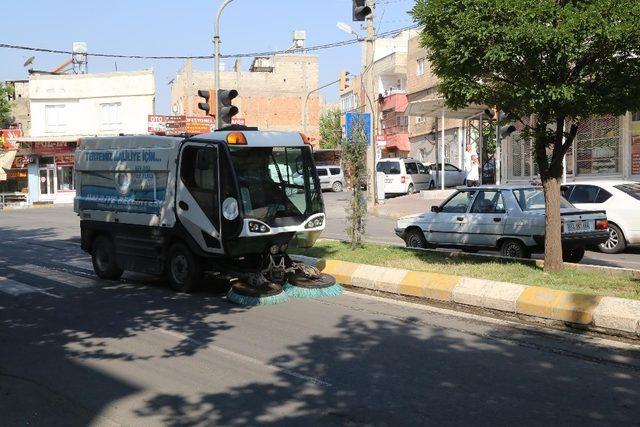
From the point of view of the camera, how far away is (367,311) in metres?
8.71

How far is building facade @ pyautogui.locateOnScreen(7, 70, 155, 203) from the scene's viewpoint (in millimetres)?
45469

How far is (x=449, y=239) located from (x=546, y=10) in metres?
5.89

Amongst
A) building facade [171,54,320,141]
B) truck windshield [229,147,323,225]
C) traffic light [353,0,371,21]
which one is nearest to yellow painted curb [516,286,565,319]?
truck windshield [229,147,323,225]

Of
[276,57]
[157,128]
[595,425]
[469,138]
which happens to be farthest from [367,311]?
[276,57]

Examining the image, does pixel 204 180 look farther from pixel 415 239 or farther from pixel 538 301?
pixel 415 239

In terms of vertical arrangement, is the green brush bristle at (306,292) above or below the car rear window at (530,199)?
below

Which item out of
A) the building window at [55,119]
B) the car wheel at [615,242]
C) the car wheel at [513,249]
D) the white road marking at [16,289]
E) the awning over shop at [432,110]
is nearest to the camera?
the white road marking at [16,289]

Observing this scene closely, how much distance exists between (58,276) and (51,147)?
117 ft

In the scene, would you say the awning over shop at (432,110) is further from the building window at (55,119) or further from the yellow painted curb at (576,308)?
the building window at (55,119)

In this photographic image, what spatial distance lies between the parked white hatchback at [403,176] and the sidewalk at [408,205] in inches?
38.0

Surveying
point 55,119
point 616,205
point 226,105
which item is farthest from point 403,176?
point 55,119

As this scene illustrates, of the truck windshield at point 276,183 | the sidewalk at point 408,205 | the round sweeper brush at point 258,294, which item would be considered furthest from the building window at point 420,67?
the round sweeper brush at point 258,294

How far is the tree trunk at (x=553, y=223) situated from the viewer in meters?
9.56

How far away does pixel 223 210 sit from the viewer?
30.7 ft
